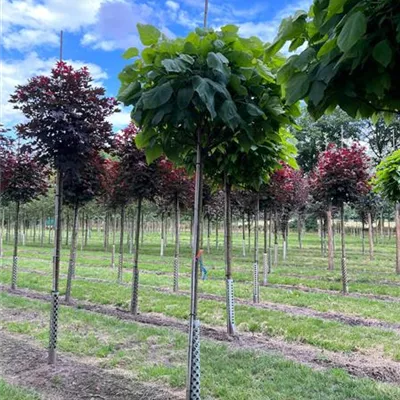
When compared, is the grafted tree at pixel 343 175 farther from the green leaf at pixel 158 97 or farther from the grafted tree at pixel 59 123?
the green leaf at pixel 158 97

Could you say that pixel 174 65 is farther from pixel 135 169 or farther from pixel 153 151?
pixel 135 169

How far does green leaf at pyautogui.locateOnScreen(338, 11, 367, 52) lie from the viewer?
1470 millimetres

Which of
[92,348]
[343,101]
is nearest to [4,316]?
[92,348]

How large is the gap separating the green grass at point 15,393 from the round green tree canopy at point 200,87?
8.36 feet

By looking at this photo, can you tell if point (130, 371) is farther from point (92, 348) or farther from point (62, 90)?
point (62, 90)

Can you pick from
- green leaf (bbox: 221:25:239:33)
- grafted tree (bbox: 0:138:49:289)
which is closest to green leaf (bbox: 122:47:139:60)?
green leaf (bbox: 221:25:239:33)

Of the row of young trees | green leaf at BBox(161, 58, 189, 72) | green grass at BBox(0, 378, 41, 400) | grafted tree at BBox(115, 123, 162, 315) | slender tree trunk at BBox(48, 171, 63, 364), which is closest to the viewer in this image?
the row of young trees

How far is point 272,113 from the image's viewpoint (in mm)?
3371

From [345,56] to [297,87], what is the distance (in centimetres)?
32

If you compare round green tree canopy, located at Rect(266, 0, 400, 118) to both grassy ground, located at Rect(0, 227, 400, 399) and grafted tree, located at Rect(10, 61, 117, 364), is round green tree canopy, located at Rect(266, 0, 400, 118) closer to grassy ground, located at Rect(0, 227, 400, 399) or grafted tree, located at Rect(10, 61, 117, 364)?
grassy ground, located at Rect(0, 227, 400, 399)

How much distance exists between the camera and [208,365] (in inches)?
186

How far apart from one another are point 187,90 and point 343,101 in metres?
1.24

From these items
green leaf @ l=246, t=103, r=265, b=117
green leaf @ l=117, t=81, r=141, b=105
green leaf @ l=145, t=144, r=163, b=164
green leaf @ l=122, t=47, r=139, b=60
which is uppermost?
green leaf @ l=122, t=47, r=139, b=60

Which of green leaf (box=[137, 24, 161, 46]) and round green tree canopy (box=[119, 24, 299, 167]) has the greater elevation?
green leaf (box=[137, 24, 161, 46])
